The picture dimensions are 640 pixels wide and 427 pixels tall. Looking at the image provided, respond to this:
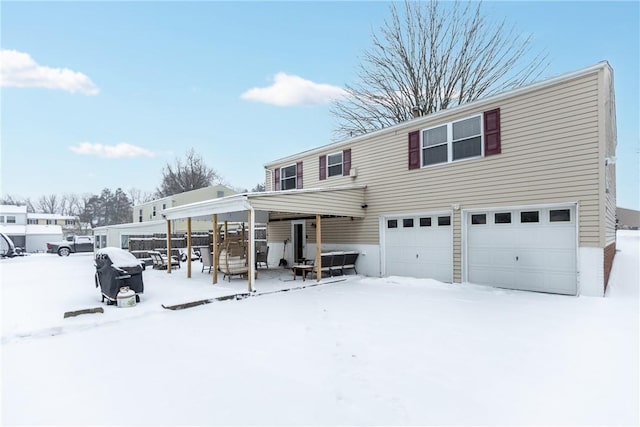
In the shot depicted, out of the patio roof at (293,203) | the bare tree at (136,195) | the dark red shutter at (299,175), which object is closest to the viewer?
the patio roof at (293,203)

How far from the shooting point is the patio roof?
8.23m

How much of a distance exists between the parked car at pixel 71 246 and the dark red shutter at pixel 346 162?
2292 cm

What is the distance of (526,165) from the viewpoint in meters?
7.77

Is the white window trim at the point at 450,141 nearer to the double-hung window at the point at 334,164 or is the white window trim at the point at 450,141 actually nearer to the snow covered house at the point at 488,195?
the snow covered house at the point at 488,195

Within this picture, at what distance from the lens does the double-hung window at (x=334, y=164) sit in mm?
12252

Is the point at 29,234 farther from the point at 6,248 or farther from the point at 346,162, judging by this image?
the point at 346,162

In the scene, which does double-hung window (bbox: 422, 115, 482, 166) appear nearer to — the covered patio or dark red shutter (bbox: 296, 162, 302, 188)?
the covered patio

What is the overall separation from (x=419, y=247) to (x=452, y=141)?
3121 mm

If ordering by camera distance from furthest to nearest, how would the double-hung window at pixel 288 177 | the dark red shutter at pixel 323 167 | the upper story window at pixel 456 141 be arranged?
the double-hung window at pixel 288 177 → the dark red shutter at pixel 323 167 → the upper story window at pixel 456 141

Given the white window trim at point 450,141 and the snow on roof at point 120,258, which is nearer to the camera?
the snow on roof at point 120,258

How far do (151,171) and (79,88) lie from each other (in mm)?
24331

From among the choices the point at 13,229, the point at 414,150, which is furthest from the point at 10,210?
the point at 414,150

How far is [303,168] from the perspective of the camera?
13703mm

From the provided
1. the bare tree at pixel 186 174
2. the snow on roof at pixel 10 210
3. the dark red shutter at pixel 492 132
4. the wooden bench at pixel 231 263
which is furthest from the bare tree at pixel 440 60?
the snow on roof at pixel 10 210
